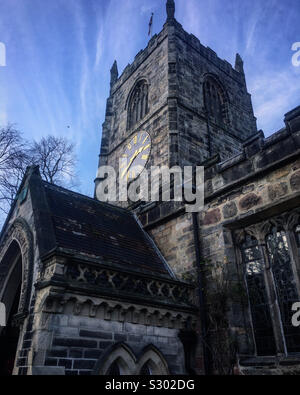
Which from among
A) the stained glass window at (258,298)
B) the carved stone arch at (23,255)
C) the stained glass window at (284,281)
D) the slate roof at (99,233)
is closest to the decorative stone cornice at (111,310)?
the carved stone arch at (23,255)

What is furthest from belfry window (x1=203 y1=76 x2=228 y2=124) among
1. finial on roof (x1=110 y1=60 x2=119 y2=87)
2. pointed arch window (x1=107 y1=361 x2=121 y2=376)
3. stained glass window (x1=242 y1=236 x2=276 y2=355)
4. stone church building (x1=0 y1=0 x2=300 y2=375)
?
pointed arch window (x1=107 y1=361 x2=121 y2=376)

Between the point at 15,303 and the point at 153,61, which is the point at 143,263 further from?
the point at 153,61

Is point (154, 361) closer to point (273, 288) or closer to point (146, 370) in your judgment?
A: point (146, 370)

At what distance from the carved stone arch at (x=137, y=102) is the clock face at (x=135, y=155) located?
137 centimetres

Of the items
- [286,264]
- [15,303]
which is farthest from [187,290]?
[15,303]

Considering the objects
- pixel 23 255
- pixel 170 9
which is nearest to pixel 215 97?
pixel 170 9

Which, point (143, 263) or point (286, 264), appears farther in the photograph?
point (143, 263)

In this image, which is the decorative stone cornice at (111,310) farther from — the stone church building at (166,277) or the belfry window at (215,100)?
the belfry window at (215,100)

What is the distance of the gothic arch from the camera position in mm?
18270

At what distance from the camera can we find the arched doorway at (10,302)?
804cm

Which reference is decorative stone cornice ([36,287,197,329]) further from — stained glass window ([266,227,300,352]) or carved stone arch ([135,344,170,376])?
stained glass window ([266,227,300,352])

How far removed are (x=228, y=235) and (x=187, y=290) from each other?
1.56m

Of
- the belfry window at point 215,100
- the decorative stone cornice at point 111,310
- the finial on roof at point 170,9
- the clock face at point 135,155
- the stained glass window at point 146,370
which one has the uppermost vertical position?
the finial on roof at point 170,9

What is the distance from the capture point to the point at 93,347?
17.9 feet
